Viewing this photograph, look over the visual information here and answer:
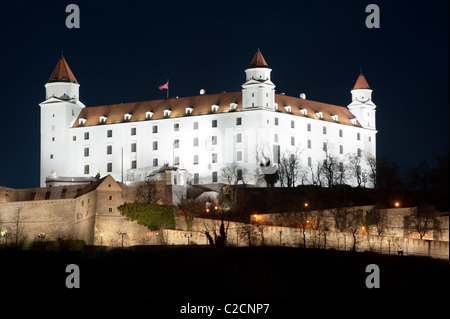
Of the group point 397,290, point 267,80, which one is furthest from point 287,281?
point 267,80

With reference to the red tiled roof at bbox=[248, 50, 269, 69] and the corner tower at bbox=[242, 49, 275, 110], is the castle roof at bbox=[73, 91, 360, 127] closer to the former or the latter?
the corner tower at bbox=[242, 49, 275, 110]

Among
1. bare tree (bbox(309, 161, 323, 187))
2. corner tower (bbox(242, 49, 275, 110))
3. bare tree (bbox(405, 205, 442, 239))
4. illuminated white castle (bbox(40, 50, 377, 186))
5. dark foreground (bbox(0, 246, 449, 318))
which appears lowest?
dark foreground (bbox(0, 246, 449, 318))

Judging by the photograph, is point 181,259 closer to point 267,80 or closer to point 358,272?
point 358,272

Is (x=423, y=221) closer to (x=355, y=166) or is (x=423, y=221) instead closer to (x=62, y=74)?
(x=355, y=166)

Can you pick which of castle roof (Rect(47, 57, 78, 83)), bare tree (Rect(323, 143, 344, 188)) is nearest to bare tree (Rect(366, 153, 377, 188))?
bare tree (Rect(323, 143, 344, 188))

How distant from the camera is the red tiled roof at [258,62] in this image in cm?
8994

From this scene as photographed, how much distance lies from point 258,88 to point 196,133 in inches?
244

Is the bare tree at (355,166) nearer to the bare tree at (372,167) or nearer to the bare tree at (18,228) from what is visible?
the bare tree at (372,167)

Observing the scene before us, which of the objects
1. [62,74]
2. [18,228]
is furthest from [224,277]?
[62,74]

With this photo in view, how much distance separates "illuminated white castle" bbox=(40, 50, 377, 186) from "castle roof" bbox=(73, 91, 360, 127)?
0.08m

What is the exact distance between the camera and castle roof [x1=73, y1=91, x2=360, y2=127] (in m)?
91.8

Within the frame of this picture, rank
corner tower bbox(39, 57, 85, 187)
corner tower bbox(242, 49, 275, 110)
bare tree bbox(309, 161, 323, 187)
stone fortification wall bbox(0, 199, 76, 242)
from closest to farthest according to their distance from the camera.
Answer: stone fortification wall bbox(0, 199, 76, 242)
bare tree bbox(309, 161, 323, 187)
corner tower bbox(242, 49, 275, 110)
corner tower bbox(39, 57, 85, 187)

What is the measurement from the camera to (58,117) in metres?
94.0
